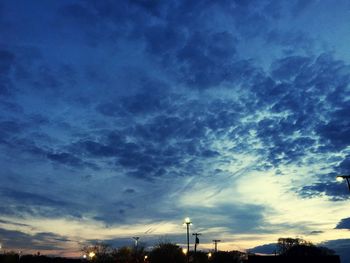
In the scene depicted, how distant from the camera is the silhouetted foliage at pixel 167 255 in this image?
84.1m

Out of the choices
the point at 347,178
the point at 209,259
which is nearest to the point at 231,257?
the point at 209,259

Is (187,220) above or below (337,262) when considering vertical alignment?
above

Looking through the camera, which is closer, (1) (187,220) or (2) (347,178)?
(2) (347,178)

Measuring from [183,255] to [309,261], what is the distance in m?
27.8

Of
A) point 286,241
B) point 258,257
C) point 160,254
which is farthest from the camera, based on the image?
point 286,241

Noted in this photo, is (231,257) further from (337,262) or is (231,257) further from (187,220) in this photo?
(187,220)

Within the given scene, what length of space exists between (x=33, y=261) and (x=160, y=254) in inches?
1644

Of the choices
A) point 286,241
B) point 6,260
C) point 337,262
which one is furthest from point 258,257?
point 286,241

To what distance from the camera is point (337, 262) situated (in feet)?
237

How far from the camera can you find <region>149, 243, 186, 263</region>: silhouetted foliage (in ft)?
276

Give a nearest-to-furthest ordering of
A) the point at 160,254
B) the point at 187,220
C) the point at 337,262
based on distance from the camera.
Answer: the point at 187,220 → the point at 337,262 → the point at 160,254

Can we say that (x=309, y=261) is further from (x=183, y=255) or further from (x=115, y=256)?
(x=115, y=256)

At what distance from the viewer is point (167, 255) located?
8519 centimetres

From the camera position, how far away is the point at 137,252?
309 ft
